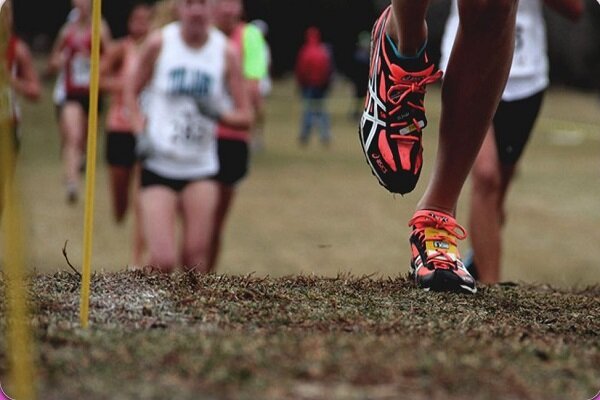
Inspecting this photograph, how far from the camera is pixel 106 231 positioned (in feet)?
37.3

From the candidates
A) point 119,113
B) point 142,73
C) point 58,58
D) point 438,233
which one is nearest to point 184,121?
point 142,73

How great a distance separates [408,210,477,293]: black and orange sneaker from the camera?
3432mm

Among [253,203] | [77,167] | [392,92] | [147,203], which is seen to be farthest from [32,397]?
[253,203]

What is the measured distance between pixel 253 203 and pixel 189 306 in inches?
415

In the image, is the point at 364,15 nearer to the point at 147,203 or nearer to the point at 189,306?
the point at 147,203

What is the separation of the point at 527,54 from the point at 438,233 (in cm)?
247

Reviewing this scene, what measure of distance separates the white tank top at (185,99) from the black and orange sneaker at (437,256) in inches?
126

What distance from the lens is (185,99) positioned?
23.0 ft

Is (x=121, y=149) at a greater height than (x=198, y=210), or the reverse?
(x=198, y=210)

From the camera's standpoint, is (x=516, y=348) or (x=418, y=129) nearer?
(x=516, y=348)

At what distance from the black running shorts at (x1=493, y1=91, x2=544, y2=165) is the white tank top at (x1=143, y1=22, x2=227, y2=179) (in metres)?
2.00

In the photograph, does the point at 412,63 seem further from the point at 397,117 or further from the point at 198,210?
the point at 198,210

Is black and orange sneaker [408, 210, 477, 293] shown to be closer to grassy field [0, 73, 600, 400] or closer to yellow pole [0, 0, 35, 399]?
grassy field [0, 73, 600, 400]

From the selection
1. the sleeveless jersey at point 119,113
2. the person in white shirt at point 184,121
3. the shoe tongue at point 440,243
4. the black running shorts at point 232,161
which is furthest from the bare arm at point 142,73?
the shoe tongue at point 440,243
